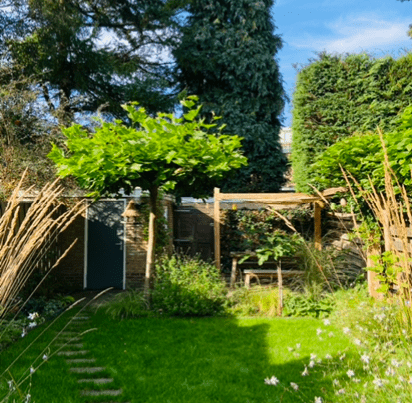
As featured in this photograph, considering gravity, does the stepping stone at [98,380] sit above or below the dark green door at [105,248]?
below

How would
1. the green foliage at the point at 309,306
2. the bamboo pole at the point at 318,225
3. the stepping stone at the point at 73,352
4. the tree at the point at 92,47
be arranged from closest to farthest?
the stepping stone at the point at 73,352 < the green foliage at the point at 309,306 < the bamboo pole at the point at 318,225 < the tree at the point at 92,47

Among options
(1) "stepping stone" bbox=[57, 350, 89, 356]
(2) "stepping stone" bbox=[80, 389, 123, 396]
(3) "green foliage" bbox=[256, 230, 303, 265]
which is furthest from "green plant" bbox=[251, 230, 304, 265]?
(2) "stepping stone" bbox=[80, 389, 123, 396]

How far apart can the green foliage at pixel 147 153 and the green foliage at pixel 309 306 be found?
85.0 inches

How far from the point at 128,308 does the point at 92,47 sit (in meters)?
8.83

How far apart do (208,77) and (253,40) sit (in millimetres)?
1723

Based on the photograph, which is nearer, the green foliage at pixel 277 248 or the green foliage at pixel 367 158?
the green foliage at pixel 367 158

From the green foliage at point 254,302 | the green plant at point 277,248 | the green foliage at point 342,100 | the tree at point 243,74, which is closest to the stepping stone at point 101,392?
the green foliage at point 254,302

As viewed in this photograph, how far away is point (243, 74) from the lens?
1409cm

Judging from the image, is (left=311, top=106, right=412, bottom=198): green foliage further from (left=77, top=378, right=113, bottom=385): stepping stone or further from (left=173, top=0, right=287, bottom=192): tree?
(left=173, top=0, right=287, bottom=192): tree

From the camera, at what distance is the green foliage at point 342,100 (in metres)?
8.95

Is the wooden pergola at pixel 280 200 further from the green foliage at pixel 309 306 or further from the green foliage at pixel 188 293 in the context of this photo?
the green foliage at pixel 309 306

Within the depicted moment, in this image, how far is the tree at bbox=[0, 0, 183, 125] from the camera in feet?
41.0

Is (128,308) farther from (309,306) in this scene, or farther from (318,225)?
(318,225)

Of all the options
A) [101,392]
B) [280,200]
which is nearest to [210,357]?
[101,392]
